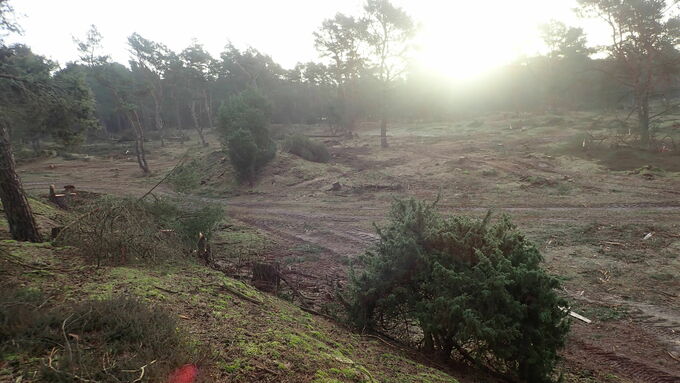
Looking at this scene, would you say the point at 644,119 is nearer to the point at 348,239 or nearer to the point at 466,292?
the point at 348,239

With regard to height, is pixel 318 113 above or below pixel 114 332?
above

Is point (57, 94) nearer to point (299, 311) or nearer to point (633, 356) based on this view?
point (299, 311)

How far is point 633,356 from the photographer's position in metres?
5.93

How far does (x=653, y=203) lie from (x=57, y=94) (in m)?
17.7

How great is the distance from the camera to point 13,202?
6883 millimetres

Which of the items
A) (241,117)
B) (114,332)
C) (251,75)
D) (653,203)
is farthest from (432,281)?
(251,75)

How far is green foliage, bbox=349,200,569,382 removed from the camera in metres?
4.26

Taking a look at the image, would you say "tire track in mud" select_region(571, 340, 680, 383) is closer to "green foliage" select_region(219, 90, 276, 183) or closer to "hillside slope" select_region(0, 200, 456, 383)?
"hillside slope" select_region(0, 200, 456, 383)

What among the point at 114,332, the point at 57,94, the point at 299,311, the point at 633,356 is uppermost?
the point at 57,94

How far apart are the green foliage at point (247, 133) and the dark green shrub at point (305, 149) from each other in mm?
3148

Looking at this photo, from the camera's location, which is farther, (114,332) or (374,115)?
(374,115)

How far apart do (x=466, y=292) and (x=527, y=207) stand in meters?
11.2

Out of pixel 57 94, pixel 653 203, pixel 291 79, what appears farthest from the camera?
pixel 291 79

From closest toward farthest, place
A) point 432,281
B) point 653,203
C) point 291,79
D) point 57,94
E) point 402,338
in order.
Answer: point 432,281
point 402,338
point 57,94
point 653,203
point 291,79
